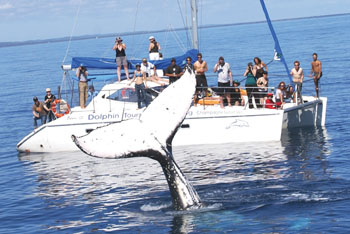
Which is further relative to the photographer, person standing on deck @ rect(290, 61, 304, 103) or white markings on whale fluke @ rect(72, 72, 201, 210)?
person standing on deck @ rect(290, 61, 304, 103)

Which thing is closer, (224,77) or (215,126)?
(215,126)

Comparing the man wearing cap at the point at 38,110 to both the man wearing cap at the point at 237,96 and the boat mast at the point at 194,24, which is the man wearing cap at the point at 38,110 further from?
the man wearing cap at the point at 237,96

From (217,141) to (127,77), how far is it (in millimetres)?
5557

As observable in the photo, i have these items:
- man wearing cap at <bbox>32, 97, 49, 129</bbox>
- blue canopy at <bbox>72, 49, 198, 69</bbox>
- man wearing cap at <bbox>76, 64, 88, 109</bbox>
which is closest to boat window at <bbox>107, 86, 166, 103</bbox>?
man wearing cap at <bbox>76, 64, 88, 109</bbox>

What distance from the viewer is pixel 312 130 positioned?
2631cm

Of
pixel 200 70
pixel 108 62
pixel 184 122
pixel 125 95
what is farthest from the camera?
pixel 108 62

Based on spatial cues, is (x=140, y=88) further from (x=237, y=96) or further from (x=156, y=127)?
(x=156, y=127)

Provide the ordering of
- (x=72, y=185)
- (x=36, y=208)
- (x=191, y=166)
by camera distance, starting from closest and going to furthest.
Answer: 1. (x=36, y=208)
2. (x=72, y=185)
3. (x=191, y=166)

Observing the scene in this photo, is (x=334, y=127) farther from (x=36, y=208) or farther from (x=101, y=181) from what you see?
(x=36, y=208)

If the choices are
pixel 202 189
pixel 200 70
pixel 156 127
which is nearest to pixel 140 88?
pixel 200 70

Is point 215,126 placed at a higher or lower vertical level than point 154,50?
lower

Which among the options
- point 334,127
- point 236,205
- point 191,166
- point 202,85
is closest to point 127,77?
point 202,85

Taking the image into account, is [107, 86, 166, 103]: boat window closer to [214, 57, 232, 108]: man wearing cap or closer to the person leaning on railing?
[214, 57, 232, 108]: man wearing cap

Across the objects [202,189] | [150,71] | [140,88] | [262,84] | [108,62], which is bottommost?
[202,189]
